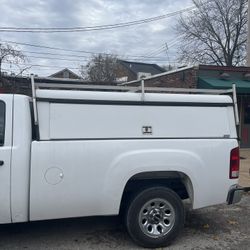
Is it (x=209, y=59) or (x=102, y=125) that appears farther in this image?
(x=209, y=59)

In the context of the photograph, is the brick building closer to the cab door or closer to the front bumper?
the front bumper

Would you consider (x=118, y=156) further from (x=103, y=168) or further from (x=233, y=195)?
(x=233, y=195)

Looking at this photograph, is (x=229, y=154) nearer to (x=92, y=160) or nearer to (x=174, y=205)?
(x=174, y=205)

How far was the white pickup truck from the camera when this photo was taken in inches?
177

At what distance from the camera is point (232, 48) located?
38.8 metres

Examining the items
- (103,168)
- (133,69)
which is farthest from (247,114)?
(133,69)

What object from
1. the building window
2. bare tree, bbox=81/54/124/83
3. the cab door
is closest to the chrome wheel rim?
the cab door

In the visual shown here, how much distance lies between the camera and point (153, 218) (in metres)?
5.02

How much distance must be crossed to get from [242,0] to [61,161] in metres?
35.5

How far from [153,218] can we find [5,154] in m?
2.01

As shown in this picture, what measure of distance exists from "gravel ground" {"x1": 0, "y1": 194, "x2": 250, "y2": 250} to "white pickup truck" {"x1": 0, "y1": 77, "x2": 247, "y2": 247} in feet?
1.22

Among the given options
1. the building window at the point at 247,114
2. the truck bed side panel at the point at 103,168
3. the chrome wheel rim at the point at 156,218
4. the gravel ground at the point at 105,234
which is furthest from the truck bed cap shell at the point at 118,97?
the building window at the point at 247,114

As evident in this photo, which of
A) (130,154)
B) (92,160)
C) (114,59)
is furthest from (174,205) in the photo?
(114,59)

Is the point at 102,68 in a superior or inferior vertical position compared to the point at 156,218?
superior
